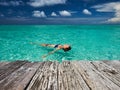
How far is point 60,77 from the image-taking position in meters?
1.92

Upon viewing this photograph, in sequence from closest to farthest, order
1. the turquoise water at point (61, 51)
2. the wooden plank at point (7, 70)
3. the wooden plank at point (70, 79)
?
1. the wooden plank at point (70, 79)
2. the wooden plank at point (7, 70)
3. the turquoise water at point (61, 51)

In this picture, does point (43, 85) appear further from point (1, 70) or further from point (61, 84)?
point (1, 70)

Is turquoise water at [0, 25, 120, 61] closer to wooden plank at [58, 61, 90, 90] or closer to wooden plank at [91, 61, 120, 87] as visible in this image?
wooden plank at [91, 61, 120, 87]

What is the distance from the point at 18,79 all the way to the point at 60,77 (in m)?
0.53

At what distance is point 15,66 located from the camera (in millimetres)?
2465

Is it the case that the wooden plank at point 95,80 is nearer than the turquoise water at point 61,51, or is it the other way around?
the wooden plank at point 95,80

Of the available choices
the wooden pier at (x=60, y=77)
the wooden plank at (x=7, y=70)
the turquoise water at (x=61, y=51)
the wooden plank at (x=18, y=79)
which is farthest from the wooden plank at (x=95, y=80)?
the turquoise water at (x=61, y=51)

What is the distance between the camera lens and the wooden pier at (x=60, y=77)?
1.65 metres

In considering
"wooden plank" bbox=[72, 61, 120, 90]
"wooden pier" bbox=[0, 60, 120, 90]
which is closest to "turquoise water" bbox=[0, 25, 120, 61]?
"wooden pier" bbox=[0, 60, 120, 90]

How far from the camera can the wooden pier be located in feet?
5.40

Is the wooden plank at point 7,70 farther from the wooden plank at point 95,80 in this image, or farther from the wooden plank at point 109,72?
the wooden plank at point 109,72

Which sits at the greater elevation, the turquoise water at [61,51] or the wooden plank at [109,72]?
the wooden plank at [109,72]

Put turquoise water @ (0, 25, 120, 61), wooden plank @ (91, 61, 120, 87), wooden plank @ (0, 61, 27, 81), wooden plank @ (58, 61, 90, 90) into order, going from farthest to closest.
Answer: turquoise water @ (0, 25, 120, 61) < wooden plank @ (0, 61, 27, 81) < wooden plank @ (91, 61, 120, 87) < wooden plank @ (58, 61, 90, 90)

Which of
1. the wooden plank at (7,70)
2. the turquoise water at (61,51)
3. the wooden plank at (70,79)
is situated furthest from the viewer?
the turquoise water at (61,51)
